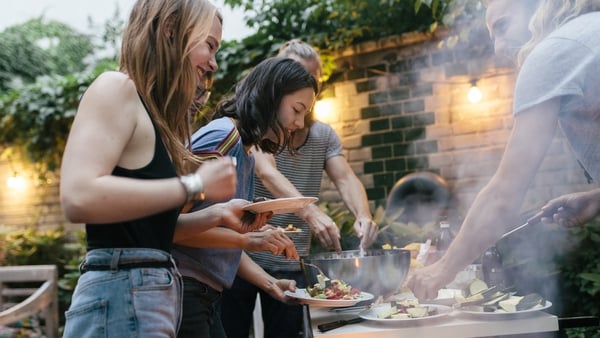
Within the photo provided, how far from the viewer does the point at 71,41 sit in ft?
41.2

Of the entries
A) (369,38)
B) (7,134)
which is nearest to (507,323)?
(369,38)

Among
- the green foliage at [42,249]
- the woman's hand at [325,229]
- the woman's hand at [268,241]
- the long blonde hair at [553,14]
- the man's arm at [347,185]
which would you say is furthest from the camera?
the green foliage at [42,249]

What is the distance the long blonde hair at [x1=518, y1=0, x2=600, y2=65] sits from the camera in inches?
63.4

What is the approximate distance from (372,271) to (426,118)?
3.69m

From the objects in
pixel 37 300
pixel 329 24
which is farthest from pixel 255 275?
pixel 329 24

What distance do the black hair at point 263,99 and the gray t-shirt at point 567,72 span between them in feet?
3.35

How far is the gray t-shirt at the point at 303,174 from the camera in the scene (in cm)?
283

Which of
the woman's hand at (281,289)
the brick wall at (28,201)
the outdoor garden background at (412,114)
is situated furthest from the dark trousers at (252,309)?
the brick wall at (28,201)

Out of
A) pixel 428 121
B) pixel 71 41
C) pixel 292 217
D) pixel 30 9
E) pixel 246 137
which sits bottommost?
pixel 292 217

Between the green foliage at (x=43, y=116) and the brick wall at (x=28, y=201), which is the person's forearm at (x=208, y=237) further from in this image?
the brick wall at (x=28, y=201)

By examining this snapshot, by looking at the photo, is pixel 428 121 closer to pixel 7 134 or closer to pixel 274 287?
pixel 274 287

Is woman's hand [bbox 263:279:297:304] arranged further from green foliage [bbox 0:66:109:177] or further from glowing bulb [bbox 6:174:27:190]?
glowing bulb [bbox 6:174:27:190]

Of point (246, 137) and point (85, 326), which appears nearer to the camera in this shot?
point (85, 326)

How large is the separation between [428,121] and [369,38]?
1052mm
